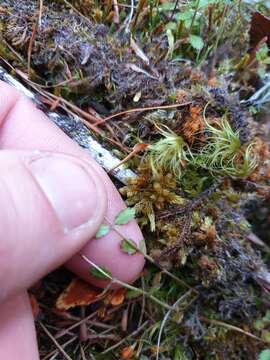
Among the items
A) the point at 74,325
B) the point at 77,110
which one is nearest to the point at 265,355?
the point at 74,325

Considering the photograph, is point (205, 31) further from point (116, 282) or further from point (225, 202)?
point (116, 282)

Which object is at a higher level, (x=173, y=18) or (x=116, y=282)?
(x=173, y=18)

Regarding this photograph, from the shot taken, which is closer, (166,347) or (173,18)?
(166,347)

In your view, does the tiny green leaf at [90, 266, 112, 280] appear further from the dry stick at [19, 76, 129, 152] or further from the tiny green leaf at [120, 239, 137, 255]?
the dry stick at [19, 76, 129, 152]

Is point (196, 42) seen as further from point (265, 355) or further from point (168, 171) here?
point (265, 355)

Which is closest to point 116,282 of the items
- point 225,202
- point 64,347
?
point 64,347

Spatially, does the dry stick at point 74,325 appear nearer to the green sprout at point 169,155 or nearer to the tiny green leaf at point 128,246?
the tiny green leaf at point 128,246
